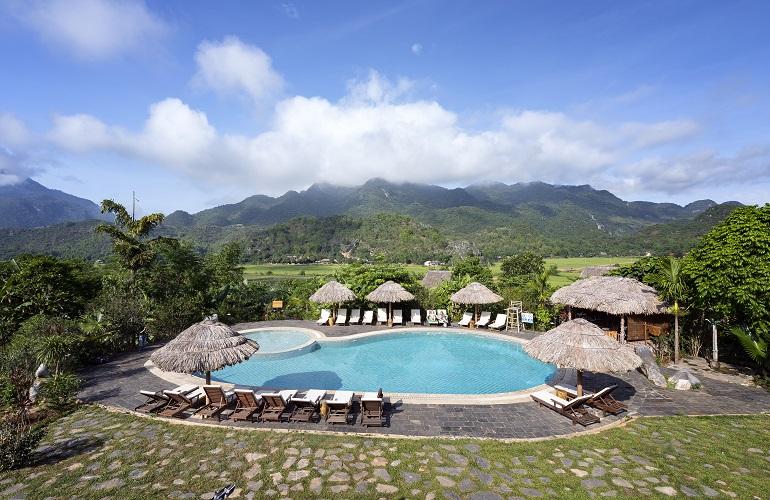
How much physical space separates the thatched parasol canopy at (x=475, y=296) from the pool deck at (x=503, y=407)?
5.57 meters

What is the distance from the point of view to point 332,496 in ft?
15.0

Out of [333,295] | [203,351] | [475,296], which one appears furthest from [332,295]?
[203,351]

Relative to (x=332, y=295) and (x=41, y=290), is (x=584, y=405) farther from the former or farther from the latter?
(x=41, y=290)

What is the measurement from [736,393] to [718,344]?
9.95 ft

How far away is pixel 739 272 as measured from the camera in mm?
8758

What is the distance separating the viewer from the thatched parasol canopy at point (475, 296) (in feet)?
48.4

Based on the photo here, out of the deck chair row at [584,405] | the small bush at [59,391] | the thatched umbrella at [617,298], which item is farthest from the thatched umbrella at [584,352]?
the small bush at [59,391]

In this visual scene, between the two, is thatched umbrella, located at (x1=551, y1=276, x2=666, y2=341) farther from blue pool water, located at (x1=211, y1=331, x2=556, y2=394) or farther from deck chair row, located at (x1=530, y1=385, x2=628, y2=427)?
deck chair row, located at (x1=530, y1=385, x2=628, y2=427)

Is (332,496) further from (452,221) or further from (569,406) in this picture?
(452,221)

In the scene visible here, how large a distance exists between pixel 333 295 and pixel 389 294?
2372mm

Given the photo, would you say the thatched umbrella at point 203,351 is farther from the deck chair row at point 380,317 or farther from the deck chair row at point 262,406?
the deck chair row at point 380,317

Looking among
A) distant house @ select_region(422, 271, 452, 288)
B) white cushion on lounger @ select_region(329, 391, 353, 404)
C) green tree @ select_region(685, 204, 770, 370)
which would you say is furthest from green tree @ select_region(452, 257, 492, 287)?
distant house @ select_region(422, 271, 452, 288)

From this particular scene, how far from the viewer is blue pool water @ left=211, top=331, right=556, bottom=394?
966 cm

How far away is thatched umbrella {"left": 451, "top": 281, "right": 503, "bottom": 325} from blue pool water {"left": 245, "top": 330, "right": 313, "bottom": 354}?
20.6 ft
